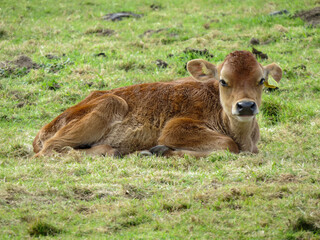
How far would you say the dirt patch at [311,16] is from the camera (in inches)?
609

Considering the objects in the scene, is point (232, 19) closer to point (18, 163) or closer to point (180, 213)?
point (18, 163)

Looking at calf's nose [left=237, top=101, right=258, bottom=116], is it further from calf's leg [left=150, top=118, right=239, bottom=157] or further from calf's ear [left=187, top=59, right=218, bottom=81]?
calf's ear [left=187, top=59, right=218, bottom=81]

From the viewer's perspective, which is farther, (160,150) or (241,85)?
(160,150)

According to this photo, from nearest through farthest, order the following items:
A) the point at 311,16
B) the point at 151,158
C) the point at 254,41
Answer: the point at 151,158 < the point at 254,41 < the point at 311,16

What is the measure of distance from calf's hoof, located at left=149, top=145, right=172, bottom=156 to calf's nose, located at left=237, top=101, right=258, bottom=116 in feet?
4.30

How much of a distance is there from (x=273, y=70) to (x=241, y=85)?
1.06 m

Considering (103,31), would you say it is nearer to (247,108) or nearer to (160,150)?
(160,150)

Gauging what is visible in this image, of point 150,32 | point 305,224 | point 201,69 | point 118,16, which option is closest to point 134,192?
point 305,224

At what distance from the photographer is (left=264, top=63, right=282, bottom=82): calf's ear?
28.6ft

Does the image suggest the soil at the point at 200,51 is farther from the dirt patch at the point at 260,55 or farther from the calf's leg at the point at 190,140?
the calf's leg at the point at 190,140

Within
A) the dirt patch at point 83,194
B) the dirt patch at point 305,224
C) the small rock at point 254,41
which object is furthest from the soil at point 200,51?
the dirt patch at point 305,224

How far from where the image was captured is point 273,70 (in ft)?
28.8

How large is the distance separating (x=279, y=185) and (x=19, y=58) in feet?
30.9

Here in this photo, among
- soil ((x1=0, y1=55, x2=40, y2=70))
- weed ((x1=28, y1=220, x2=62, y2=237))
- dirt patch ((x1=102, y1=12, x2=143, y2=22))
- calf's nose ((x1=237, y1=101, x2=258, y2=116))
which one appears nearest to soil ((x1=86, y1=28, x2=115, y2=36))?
dirt patch ((x1=102, y1=12, x2=143, y2=22))
